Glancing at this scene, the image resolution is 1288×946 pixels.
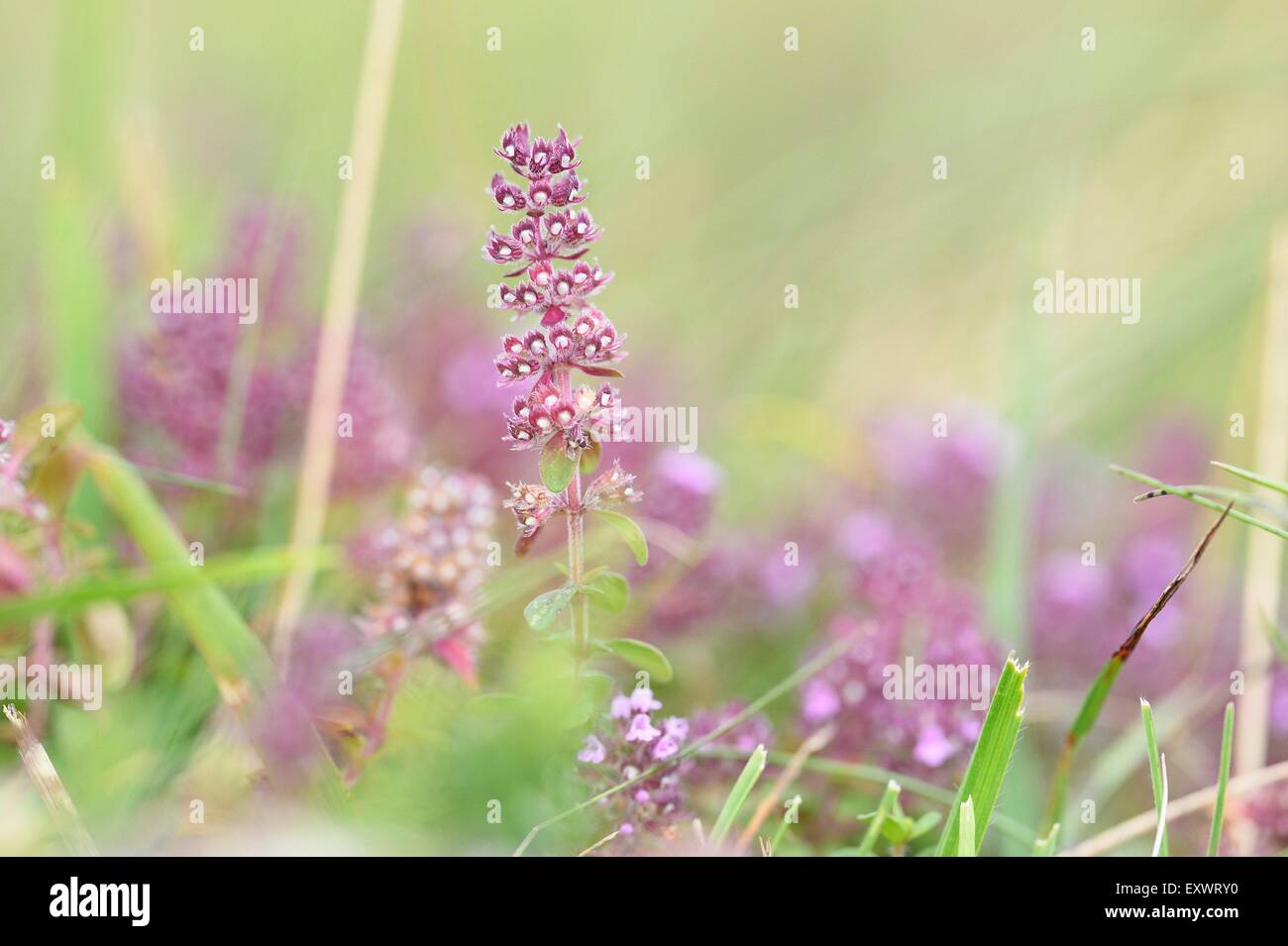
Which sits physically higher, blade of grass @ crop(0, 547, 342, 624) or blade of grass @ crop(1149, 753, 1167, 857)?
blade of grass @ crop(0, 547, 342, 624)

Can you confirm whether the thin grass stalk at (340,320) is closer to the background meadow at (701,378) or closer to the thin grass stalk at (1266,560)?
the background meadow at (701,378)

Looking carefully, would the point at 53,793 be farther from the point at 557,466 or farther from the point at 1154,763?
the point at 1154,763

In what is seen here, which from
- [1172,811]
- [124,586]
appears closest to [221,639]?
[124,586]

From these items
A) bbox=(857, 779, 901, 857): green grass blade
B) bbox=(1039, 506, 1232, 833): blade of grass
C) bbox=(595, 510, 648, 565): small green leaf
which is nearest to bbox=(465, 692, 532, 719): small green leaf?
bbox=(595, 510, 648, 565): small green leaf

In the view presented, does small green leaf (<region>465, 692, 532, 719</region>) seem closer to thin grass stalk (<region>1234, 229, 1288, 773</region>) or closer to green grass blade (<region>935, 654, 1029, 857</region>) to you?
green grass blade (<region>935, 654, 1029, 857</region>)

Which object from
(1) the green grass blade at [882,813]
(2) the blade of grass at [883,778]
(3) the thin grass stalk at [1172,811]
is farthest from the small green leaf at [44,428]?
(3) the thin grass stalk at [1172,811]

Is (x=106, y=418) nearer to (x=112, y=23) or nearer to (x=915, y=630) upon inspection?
(x=112, y=23)
